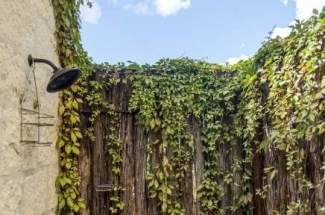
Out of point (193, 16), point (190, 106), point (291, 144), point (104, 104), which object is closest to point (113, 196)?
point (104, 104)

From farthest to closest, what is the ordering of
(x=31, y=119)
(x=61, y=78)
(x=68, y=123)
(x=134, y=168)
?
(x=134, y=168), (x=68, y=123), (x=31, y=119), (x=61, y=78)

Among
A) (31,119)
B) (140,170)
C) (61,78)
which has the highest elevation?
(61,78)

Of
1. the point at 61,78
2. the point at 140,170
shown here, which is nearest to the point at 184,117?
the point at 140,170

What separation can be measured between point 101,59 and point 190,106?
1036mm

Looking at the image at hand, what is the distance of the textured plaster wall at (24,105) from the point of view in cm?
186

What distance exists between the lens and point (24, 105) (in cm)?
218

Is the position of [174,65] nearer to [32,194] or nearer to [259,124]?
[259,124]

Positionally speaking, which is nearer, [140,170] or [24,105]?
[24,105]

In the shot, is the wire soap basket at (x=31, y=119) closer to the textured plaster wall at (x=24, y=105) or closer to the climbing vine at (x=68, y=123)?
the textured plaster wall at (x=24, y=105)

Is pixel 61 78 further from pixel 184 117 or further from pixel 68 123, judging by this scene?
pixel 184 117

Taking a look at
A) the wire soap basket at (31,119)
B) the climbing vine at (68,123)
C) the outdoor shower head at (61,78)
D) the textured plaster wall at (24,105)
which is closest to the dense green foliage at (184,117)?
the climbing vine at (68,123)

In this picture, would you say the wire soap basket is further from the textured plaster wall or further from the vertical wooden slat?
the vertical wooden slat

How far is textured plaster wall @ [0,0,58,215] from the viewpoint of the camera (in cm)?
186

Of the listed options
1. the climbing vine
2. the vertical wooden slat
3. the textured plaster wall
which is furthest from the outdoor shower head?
the vertical wooden slat
